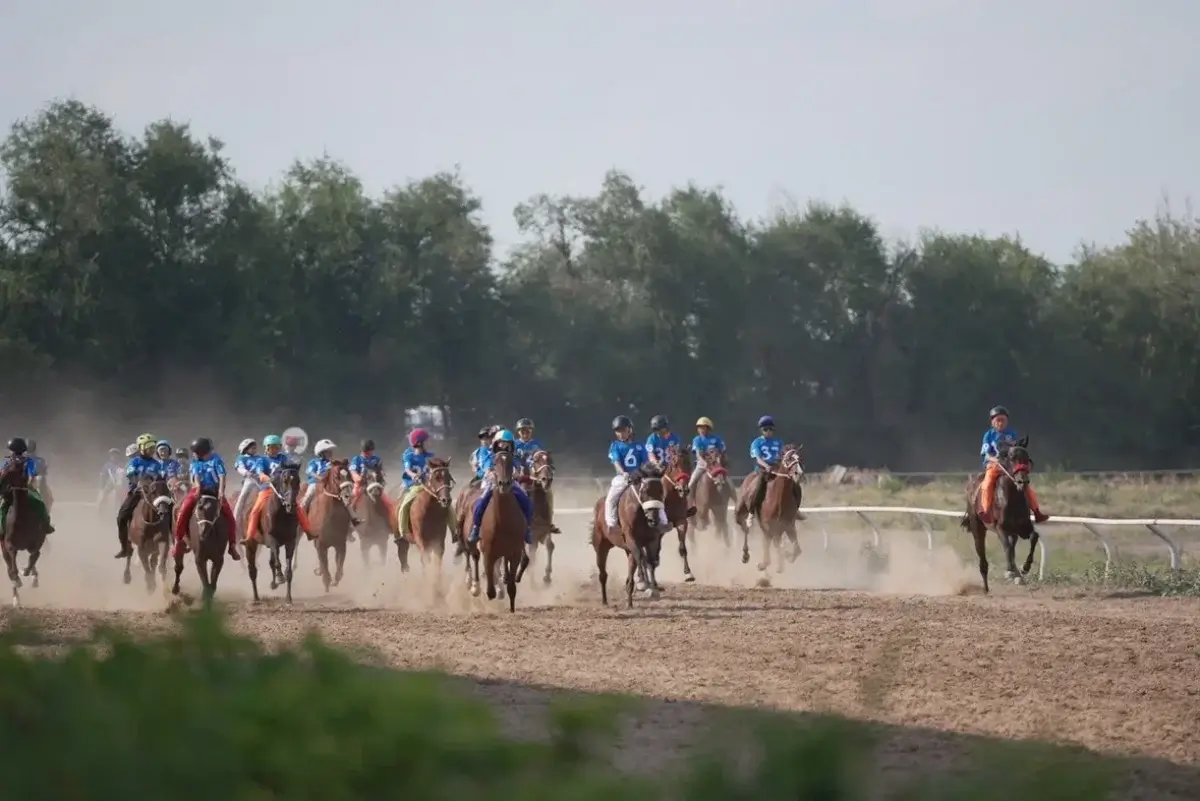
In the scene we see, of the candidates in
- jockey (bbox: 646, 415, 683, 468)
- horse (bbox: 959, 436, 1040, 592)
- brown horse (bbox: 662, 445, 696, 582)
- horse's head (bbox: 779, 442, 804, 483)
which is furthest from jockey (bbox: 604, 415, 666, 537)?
horse's head (bbox: 779, 442, 804, 483)

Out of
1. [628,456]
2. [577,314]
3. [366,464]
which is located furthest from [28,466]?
[577,314]

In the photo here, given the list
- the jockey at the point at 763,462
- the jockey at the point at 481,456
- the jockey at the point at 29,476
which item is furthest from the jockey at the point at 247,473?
the jockey at the point at 763,462

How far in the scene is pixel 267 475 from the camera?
2283cm

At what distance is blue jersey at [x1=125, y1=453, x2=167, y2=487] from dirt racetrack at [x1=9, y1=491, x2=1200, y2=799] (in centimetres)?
175

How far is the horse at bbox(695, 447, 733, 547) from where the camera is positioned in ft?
91.5

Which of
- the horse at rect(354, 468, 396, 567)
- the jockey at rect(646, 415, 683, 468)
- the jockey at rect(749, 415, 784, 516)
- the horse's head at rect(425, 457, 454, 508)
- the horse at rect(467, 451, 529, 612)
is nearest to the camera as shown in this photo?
the horse at rect(467, 451, 529, 612)

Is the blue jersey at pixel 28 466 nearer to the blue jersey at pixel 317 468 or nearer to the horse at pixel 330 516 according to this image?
the horse at pixel 330 516

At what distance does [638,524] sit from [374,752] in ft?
57.5

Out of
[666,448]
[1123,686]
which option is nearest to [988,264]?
[666,448]

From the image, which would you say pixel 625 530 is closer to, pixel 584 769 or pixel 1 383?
pixel 584 769

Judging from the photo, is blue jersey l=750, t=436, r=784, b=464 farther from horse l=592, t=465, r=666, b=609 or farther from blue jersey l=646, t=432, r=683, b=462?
horse l=592, t=465, r=666, b=609

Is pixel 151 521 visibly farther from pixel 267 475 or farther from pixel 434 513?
pixel 434 513

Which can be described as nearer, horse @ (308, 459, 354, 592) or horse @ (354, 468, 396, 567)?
horse @ (308, 459, 354, 592)

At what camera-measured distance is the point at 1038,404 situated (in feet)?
230
